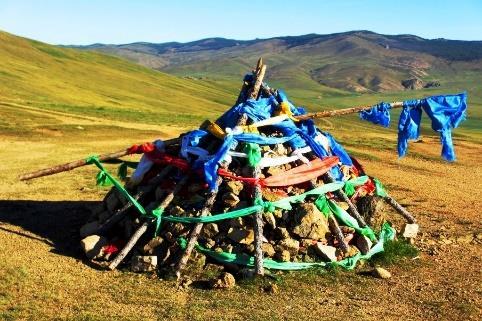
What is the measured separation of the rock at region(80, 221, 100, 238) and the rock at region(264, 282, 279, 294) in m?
4.77

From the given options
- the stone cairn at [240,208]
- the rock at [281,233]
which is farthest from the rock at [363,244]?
the rock at [281,233]

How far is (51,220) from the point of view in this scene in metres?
14.5

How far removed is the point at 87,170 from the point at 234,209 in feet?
39.6

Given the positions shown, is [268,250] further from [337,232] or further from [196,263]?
[337,232]

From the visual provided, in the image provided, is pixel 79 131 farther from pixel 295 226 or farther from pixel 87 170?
pixel 295 226

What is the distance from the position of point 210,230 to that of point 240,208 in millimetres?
814

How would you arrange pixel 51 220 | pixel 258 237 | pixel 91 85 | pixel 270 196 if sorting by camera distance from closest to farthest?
1. pixel 258 237
2. pixel 270 196
3. pixel 51 220
4. pixel 91 85

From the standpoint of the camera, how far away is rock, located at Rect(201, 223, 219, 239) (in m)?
11.7

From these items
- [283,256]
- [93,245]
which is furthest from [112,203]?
[283,256]

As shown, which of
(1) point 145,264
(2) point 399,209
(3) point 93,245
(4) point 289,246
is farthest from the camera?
(2) point 399,209

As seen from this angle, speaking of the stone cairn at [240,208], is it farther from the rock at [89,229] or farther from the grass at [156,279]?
the grass at [156,279]

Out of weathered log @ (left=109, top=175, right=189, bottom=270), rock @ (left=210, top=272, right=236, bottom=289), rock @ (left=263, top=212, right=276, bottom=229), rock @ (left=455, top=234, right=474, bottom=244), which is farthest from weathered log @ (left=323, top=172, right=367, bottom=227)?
rock @ (left=210, top=272, right=236, bottom=289)

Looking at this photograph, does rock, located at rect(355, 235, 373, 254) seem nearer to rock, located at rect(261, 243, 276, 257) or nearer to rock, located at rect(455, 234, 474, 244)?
rock, located at rect(261, 243, 276, 257)

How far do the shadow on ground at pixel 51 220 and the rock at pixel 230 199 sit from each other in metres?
3.59
